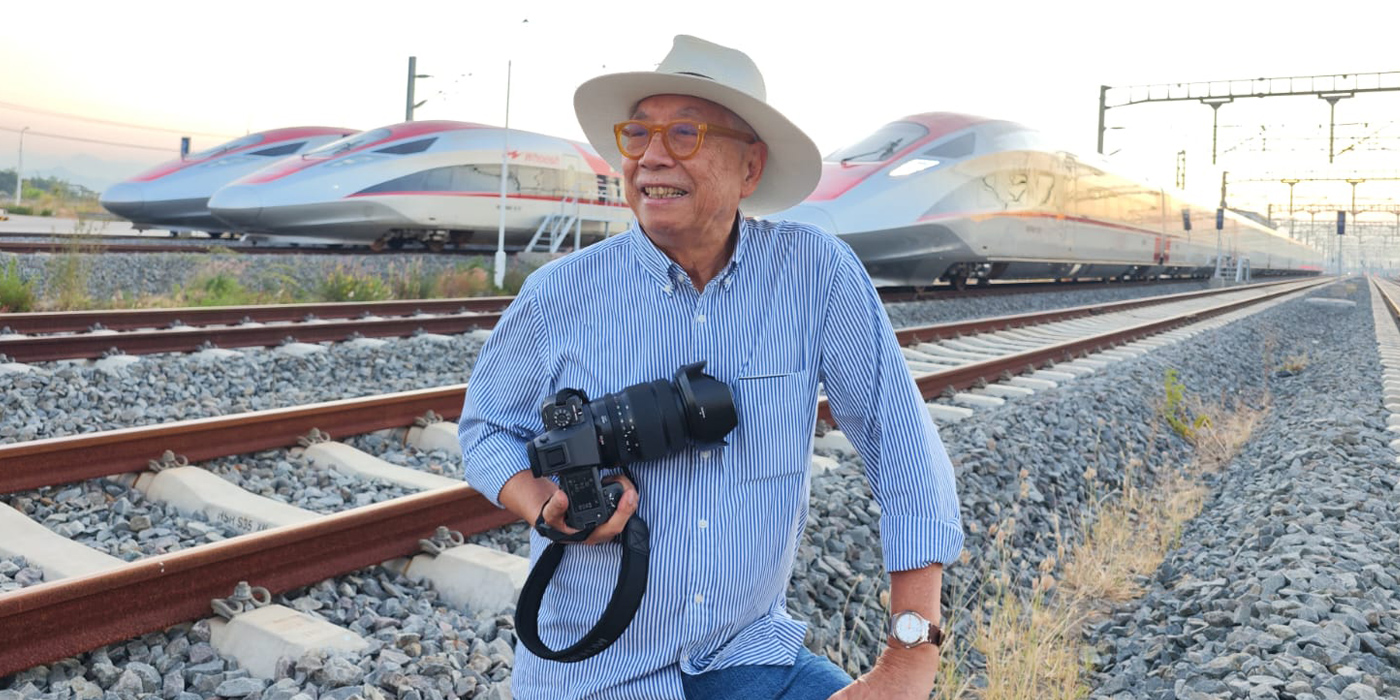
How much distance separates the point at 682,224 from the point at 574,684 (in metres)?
0.76

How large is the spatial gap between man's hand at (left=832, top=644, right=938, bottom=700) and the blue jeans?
78 mm

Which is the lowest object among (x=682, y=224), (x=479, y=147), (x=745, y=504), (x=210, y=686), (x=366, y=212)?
(x=210, y=686)

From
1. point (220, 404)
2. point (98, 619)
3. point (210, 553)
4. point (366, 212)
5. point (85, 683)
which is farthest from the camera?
point (366, 212)

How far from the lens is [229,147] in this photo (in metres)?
24.4

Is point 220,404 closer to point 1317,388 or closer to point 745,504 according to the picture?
point 745,504

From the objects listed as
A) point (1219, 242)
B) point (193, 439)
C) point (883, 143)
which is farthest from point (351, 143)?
point (1219, 242)

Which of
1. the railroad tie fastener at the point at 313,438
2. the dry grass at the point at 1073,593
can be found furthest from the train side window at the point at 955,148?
the railroad tie fastener at the point at 313,438

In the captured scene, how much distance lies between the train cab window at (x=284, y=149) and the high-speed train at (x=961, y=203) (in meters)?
14.1

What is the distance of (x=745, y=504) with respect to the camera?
5.63 feet

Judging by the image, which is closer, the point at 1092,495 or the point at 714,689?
the point at 714,689

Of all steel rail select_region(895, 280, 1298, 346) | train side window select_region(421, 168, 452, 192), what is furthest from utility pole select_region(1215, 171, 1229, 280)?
train side window select_region(421, 168, 452, 192)

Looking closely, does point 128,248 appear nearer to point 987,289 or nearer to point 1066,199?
point 987,289

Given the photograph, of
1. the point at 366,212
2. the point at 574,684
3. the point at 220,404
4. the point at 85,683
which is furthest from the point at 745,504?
the point at 366,212

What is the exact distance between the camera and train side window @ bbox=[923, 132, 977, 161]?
13.5 metres
